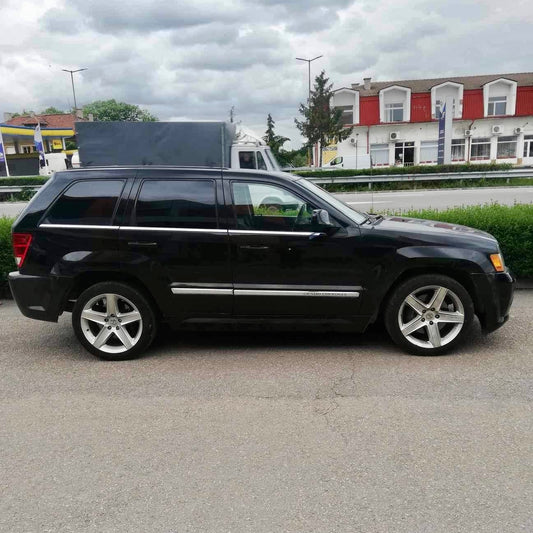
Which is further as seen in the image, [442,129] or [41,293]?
[442,129]

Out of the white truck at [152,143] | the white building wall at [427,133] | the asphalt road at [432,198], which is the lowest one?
the asphalt road at [432,198]

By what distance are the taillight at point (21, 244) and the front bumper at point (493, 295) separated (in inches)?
163

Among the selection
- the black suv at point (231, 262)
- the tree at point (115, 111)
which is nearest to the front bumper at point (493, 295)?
the black suv at point (231, 262)

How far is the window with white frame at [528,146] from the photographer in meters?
43.1

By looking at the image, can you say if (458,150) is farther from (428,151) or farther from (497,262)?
(497,262)

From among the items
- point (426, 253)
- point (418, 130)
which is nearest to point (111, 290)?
point (426, 253)

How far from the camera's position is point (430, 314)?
458cm

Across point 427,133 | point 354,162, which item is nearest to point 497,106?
point 427,133

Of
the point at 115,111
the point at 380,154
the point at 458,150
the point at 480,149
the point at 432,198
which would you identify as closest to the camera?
the point at 432,198

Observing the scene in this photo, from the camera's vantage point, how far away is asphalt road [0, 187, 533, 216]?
16.8 m

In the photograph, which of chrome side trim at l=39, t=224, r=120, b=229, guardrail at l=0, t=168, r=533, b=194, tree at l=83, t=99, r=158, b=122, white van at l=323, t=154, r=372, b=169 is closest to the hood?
chrome side trim at l=39, t=224, r=120, b=229

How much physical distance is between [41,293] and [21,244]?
0.50 m

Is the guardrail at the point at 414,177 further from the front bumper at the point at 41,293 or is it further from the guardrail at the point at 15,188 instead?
the front bumper at the point at 41,293

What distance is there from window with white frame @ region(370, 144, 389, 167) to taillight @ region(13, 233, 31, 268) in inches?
1673
